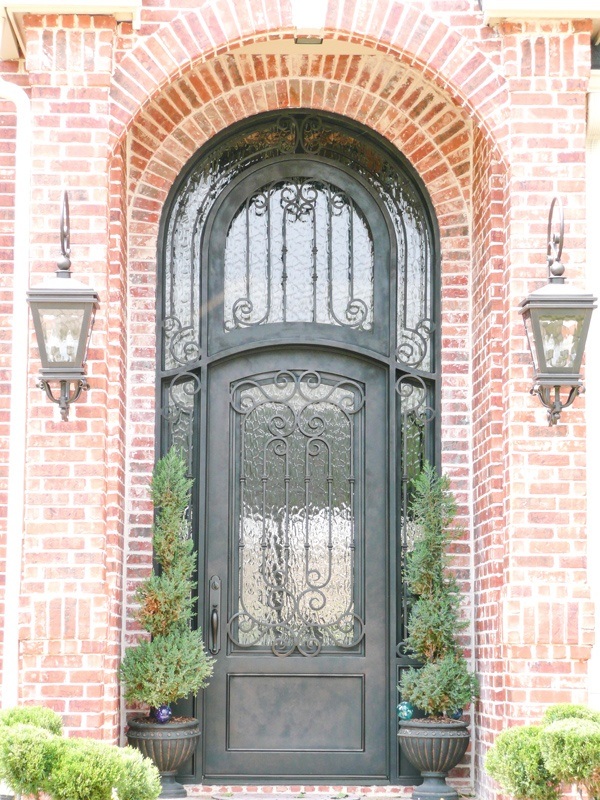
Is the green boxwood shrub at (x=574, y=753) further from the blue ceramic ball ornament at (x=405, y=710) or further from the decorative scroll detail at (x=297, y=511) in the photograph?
the decorative scroll detail at (x=297, y=511)

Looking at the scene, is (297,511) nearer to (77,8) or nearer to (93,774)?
(93,774)

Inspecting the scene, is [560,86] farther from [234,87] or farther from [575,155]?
[234,87]

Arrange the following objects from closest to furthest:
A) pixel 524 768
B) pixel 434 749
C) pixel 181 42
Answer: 1. pixel 524 768
2. pixel 181 42
3. pixel 434 749

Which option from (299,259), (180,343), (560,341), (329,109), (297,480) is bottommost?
(297,480)

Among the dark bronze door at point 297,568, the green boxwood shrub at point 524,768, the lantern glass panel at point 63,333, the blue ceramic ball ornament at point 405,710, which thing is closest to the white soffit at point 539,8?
the dark bronze door at point 297,568

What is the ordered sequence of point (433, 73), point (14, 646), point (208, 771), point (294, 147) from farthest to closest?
1. point (294, 147)
2. point (208, 771)
3. point (433, 73)
4. point (14, 646)

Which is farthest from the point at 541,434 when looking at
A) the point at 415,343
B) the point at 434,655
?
the point at 434,655

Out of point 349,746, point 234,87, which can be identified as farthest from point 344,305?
point 349,746

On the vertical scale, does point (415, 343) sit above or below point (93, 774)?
above

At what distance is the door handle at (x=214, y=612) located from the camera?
6.64 meters

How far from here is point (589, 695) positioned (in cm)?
625

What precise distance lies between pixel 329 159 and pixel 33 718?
373cm

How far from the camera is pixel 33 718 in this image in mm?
4684

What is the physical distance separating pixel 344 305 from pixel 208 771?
2.71m
